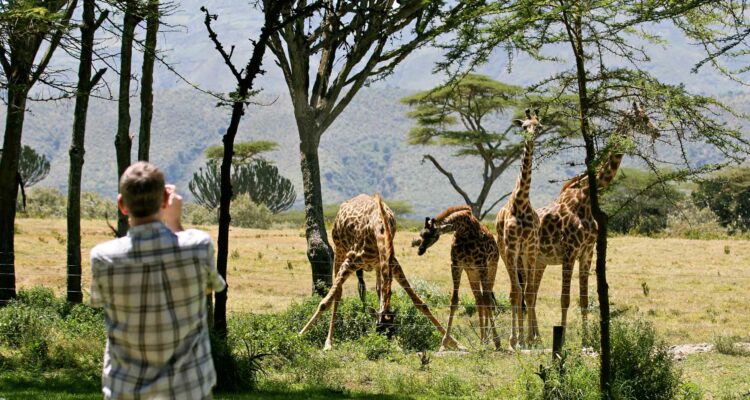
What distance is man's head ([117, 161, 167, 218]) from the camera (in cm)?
420

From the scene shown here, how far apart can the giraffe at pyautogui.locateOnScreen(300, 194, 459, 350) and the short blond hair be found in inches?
275

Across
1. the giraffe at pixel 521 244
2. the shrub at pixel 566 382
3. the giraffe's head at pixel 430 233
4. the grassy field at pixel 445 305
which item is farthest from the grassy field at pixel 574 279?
the shrub at pixel 566 382

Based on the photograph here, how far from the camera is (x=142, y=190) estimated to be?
422cm

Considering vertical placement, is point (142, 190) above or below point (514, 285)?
above

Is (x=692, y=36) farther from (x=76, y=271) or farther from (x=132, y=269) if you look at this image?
(x=76, y=271)

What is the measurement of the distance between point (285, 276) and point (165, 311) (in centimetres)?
1705

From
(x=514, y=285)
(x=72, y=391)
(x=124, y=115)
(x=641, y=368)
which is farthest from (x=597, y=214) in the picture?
(x=124, y=115)

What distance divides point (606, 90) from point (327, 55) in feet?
26.0

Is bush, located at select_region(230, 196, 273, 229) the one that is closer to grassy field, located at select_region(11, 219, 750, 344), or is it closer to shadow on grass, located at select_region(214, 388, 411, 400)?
grassy field, located at select_region(11, 219, 750, 344)

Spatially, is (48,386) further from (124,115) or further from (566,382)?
(124,115)

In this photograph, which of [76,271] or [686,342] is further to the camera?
[76,271]

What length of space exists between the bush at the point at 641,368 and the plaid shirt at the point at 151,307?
504 cm

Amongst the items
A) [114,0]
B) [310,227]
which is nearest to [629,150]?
[114,0]

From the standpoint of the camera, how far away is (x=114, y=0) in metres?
10.5
